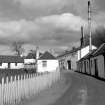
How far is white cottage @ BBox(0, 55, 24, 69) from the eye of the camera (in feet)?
261

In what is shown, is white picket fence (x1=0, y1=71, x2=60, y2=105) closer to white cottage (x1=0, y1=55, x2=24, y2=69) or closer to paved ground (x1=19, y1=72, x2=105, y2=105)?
paved ground (x1=19, y1=72, x2=105, y2=105)

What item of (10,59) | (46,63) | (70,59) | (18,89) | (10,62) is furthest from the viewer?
(10,59)

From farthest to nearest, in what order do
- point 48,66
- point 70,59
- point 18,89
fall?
point 70,59 < point 48,66 < point 18,89

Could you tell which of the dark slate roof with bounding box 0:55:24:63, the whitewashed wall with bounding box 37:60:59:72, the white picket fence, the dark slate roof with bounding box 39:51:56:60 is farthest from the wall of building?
the white picket fence

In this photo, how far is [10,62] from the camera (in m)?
81.1

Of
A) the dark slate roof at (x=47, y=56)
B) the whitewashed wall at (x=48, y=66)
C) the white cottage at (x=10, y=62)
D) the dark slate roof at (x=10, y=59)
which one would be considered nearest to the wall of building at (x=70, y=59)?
the dark slate roof at (x=47, y=56)

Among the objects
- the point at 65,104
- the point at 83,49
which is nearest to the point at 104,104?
the point at 65,104

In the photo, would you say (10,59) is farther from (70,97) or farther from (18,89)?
(18,89)

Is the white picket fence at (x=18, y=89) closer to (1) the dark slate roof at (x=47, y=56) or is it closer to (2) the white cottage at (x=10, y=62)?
(1) the dark slate roof at (x=47, y=56)

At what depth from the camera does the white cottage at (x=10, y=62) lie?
261ft

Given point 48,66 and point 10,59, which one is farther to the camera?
point 10,59

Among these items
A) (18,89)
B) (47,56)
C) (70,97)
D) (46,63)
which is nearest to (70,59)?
(47,56)

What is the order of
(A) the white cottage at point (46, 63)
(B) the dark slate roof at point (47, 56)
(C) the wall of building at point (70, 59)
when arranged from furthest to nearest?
(C) the wall of building at point (70, 59), (B) the dark slate roof at point (47, 56), (A) the white cottage at point (46, 63)

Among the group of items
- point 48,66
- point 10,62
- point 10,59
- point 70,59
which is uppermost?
point 10,59
